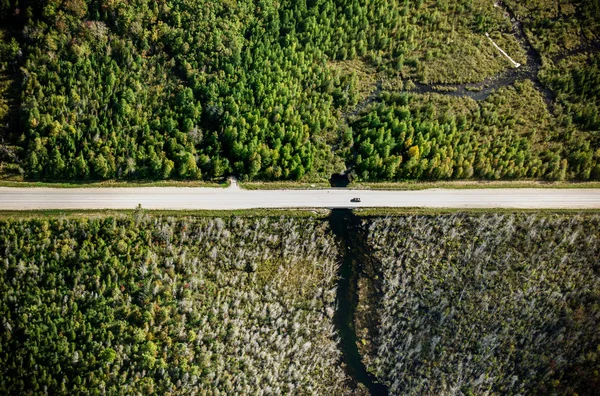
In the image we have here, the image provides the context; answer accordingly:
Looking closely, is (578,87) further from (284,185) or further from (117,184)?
(117,184)

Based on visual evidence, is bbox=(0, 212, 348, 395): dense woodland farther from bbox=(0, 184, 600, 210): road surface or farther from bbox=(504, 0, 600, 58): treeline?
bbox=(504, 0, 600, 58): treeline

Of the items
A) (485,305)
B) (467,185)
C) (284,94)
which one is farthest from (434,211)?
(284,94)

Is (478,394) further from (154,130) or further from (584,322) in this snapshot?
(154,130)

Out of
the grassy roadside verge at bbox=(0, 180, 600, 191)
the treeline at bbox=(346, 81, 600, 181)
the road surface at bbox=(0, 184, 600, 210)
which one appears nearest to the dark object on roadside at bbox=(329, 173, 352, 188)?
the grassy roadside verge at bbox=(0, 180, 600, 191)

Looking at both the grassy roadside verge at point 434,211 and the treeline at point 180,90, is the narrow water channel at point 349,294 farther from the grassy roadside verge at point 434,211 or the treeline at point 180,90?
the treeline at point 180,90

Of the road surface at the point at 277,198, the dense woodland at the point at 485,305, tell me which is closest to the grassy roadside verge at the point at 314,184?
the road surface at the point at 277,198

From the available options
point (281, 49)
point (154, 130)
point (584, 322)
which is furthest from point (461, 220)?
point (154, 130)

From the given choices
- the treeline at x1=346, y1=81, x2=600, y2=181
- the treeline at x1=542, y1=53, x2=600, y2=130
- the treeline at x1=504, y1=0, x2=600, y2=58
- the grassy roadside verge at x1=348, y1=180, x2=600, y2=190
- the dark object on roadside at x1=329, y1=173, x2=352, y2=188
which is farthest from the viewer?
the treeline at x1=504, y1=0, x2=600, y2=58
